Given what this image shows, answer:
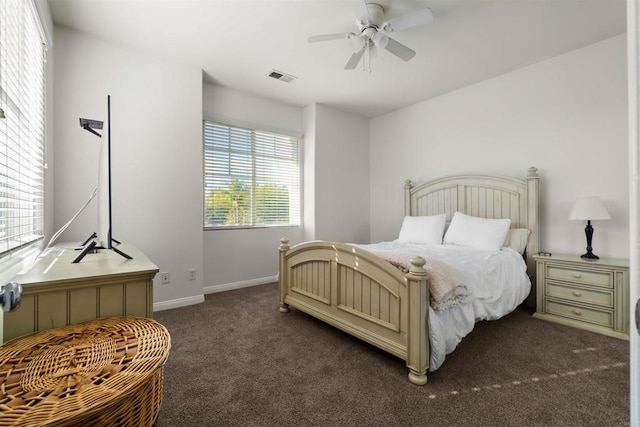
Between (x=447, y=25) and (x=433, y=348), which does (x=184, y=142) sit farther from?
(x=433, y=348)

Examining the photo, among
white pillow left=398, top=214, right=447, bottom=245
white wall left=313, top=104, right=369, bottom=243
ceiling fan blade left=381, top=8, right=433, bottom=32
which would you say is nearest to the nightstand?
white pillow left=398, top=214, right=447, bottom=245

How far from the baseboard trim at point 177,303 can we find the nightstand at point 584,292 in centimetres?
358

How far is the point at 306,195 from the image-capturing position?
4602 millimetres

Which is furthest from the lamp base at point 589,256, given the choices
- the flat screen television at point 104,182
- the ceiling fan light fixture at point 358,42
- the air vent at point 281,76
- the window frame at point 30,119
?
the window frame at point 30,119

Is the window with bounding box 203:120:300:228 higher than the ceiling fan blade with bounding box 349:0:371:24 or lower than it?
lower

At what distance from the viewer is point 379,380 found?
1869 mm

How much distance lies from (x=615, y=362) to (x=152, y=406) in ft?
9.48

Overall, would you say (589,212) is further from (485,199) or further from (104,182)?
(104,182)

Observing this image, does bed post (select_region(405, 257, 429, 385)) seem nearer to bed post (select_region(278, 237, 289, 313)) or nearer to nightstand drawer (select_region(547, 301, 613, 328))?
bed post (select_region(278, 237, 289, 313))

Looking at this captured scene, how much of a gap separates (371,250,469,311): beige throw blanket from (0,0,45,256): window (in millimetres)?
2168

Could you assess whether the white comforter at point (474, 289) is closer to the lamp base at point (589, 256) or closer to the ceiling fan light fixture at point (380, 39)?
the lamp base at point (589, 256)

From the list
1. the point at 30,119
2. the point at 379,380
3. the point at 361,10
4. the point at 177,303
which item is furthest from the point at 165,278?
the point at 361,10

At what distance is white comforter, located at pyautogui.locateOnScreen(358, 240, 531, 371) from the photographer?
1.88 m

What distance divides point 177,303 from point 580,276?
3.99 meters
